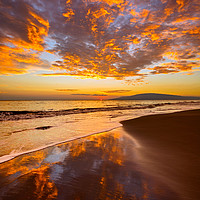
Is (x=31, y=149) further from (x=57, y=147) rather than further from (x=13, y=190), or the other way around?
(x=13, y=190)

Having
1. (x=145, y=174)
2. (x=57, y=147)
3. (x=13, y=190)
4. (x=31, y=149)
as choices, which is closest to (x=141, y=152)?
(x=145, y=174)

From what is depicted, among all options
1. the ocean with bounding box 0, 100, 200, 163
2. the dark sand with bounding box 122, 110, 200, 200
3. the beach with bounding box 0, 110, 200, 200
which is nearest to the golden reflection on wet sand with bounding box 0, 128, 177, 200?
the beach with bounding box 0, 110, 200, 200

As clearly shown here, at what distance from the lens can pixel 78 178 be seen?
363cm

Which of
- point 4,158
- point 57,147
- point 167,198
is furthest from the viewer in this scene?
point 57,147

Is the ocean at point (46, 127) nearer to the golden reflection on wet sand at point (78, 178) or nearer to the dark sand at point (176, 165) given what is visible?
the golden reflection on wet sand at point (78, 178)

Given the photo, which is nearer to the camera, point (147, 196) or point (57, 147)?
point (147, 196)

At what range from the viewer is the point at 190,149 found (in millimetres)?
5824

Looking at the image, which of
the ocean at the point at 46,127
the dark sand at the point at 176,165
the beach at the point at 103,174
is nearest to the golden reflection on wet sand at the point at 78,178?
the beach at the point at 103,174

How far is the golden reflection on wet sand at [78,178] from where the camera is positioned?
117 inches

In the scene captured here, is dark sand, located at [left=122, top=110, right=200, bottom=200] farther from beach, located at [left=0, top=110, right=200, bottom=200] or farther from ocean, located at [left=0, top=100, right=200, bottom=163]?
ocean, located at [left=0, top=100, right=200, bottom=163]

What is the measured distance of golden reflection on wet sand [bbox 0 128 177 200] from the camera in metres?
2.98

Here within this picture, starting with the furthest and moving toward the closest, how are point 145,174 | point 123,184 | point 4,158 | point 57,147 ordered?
point 57,147
point 4,158
point 145,174
point 123,184

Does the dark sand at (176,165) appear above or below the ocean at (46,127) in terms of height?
above

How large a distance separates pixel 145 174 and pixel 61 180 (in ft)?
8.10
